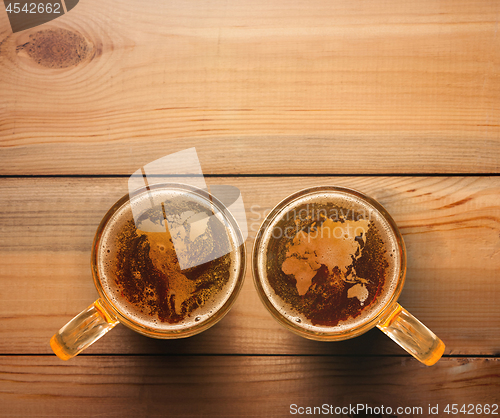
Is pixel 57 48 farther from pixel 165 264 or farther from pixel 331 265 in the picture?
pixel 331 265

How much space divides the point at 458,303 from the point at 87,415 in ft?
2.53

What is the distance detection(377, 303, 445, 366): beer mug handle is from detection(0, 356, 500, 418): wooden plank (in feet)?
0.46

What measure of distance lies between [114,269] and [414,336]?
1.69ft

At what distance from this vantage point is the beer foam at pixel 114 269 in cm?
58

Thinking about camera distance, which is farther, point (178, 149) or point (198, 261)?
point (178, 149)

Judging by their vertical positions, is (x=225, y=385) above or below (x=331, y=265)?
below

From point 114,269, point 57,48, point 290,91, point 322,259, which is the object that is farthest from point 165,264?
point 57,48

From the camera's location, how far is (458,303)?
0.66m

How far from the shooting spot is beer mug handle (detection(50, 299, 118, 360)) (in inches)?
20.7

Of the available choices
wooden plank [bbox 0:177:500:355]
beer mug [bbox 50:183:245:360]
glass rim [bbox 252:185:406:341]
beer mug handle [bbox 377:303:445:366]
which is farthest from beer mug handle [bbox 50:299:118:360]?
beer mug handle [bbox 377:303:445:366]

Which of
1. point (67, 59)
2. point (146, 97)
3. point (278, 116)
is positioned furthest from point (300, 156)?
point (67, 59)

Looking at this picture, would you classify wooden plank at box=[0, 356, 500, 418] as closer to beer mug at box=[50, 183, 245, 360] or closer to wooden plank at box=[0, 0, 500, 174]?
beer mug at box=[50, 183, 245, 360]

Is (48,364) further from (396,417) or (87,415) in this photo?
(396,417)

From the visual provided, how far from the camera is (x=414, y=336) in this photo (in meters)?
0.53
